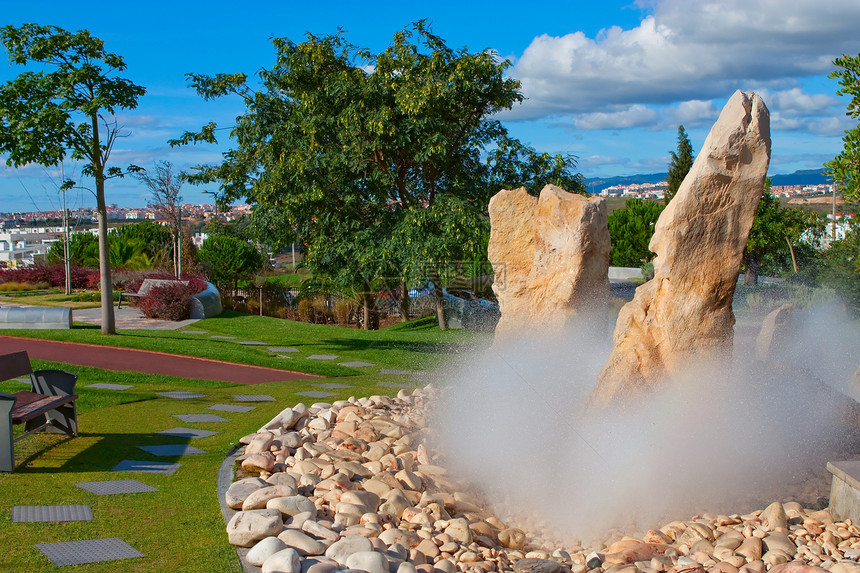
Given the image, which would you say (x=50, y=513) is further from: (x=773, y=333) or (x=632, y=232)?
(x=632, y=232)

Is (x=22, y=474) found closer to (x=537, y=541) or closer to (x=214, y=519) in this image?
(x=214, y=519)

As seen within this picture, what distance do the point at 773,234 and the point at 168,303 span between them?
2147cm

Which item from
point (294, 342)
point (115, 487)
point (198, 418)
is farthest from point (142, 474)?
point (294, 342)

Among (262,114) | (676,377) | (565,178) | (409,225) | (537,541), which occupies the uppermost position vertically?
(262,114)

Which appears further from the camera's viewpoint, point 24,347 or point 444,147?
point 444,147

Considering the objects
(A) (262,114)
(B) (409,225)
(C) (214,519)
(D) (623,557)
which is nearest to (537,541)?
(D) (623,557)

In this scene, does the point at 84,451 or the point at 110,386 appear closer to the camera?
→ the point at 84,451

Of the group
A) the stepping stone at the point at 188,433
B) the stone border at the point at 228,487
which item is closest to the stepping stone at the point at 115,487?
the stone border at the point at 228,487

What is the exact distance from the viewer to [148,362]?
39.6 ft

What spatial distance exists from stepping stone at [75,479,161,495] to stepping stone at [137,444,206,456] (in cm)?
85

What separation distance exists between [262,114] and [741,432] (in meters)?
13.8

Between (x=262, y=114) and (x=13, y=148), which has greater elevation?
(x=262, y=114)

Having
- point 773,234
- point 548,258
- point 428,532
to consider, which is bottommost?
point 428,532

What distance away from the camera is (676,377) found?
19.1ft
